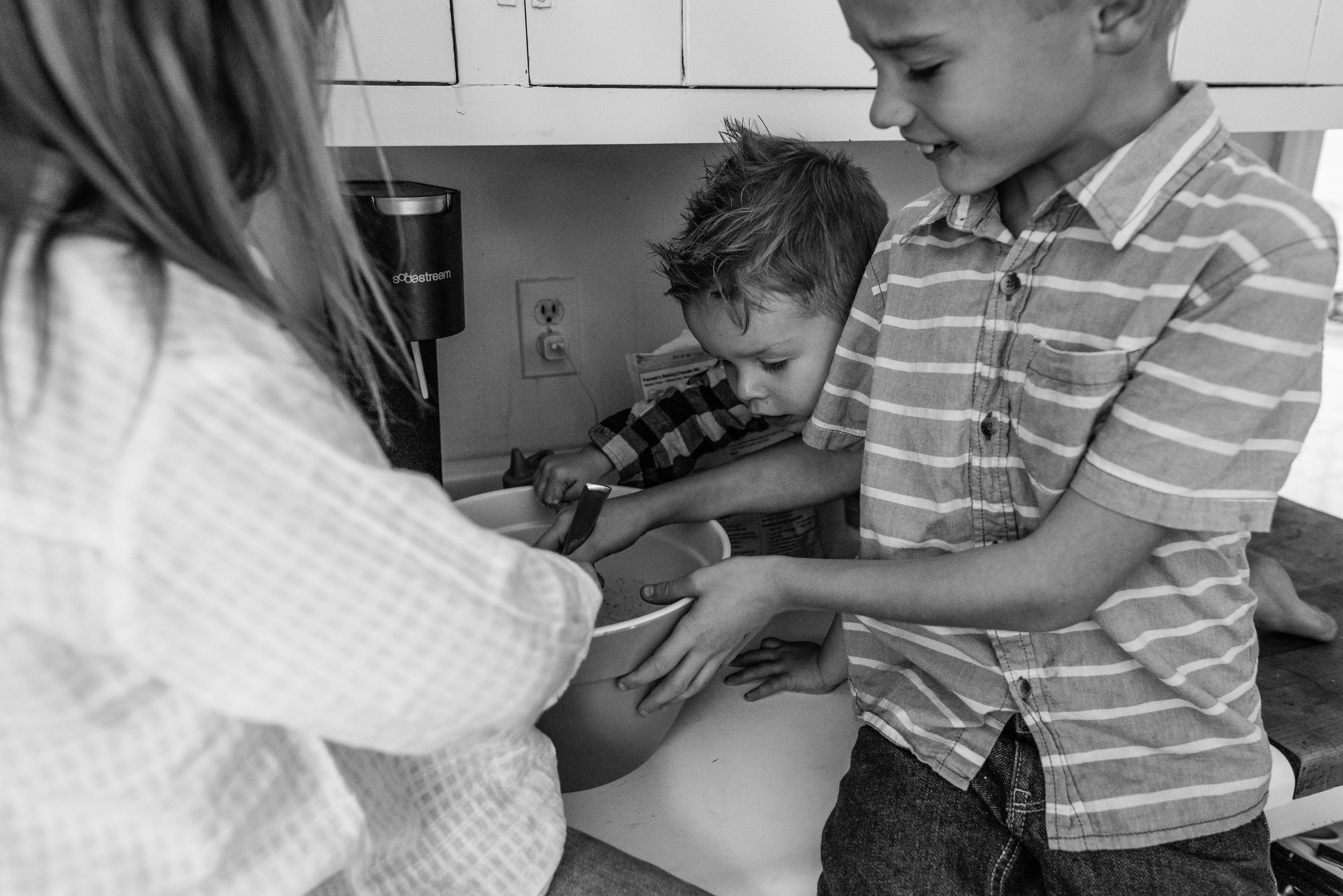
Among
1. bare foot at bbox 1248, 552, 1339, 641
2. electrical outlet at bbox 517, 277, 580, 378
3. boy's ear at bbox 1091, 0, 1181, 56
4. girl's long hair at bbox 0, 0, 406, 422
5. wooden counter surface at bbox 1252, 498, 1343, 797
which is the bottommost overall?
wooden counter surface at bbox 1252, 498, 1343, 797

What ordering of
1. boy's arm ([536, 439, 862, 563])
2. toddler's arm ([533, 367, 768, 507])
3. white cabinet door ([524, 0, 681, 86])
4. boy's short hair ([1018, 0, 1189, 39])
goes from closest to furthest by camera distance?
boy's short hair ([1018, 0, 1189, 39])
white cabinet door ([524, 0, 681, 86])
boy's arm ([536, 439, 862, 563])
toddler's arm ([533, 367, 768, 507])

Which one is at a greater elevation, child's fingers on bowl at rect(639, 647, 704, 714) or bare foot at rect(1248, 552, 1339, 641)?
child's fingers on bowl at rect(639, 647, 704, 714)

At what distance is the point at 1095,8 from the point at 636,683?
55cm

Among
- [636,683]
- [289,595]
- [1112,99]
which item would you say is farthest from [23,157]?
[1112,99]

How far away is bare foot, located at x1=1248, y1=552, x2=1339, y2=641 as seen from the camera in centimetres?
96

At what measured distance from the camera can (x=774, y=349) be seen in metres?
0.93

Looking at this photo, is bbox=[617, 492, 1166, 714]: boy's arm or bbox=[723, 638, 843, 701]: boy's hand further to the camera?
bbox=[723, 638, 843, 701]: boy's hand

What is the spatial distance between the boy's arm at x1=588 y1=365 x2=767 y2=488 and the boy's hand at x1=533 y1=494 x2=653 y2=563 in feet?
0.48

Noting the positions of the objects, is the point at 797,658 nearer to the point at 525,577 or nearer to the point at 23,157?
the point at 525,577

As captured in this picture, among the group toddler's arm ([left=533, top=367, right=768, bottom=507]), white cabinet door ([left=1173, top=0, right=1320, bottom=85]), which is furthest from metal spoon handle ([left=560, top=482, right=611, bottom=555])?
white cabinet door ([left=1173, top=0, right=1320, bottom=85])

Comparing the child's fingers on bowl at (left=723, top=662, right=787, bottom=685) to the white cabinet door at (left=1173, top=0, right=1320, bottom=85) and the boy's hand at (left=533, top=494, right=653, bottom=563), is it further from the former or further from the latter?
the white cabinet door at (left=1173, top=0, right=1320, bottom=85)

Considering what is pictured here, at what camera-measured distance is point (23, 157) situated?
0.37m

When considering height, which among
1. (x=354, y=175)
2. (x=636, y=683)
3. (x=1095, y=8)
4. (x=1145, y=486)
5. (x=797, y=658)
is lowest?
(x=797, y=658)

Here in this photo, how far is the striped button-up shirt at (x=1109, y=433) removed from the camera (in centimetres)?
60
